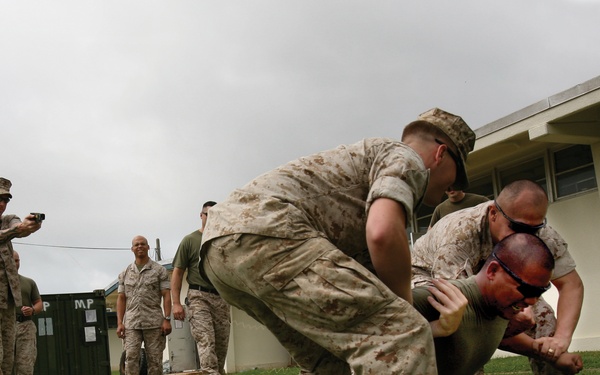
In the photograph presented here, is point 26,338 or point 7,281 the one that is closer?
point 7,281

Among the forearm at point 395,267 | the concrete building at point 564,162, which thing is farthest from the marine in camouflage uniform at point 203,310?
the forearm at point 395,267

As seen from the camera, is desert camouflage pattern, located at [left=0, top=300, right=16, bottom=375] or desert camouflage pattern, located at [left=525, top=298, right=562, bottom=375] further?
desert camouflage pattern, located at [left=0, top=300, right=16, bottom=375]

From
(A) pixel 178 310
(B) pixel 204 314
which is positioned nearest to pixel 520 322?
(B) pixel 204 314

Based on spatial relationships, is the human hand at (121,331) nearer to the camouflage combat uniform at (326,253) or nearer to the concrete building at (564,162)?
the concrete building at (564,162)

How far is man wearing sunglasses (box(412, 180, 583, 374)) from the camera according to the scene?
3984mm

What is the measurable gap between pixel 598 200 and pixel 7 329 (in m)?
8.70

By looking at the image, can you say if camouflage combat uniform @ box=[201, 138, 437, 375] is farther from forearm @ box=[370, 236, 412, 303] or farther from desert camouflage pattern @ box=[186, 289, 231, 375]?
desert camouflage pattern @ box=[186, 289, 231, 375]

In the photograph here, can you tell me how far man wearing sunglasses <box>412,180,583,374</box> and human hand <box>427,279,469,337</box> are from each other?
1.23 feet

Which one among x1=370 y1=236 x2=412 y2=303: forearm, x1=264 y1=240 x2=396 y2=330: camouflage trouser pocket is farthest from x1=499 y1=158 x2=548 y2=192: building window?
x1=264 y1=240 x2=396 y2=330: camouflage trouser pocket

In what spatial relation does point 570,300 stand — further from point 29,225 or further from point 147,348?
point 147,348

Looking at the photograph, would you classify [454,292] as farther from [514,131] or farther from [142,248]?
[514,131]

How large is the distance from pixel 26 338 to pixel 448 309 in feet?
29.5

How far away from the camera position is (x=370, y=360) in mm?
2902

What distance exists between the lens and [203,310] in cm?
927
